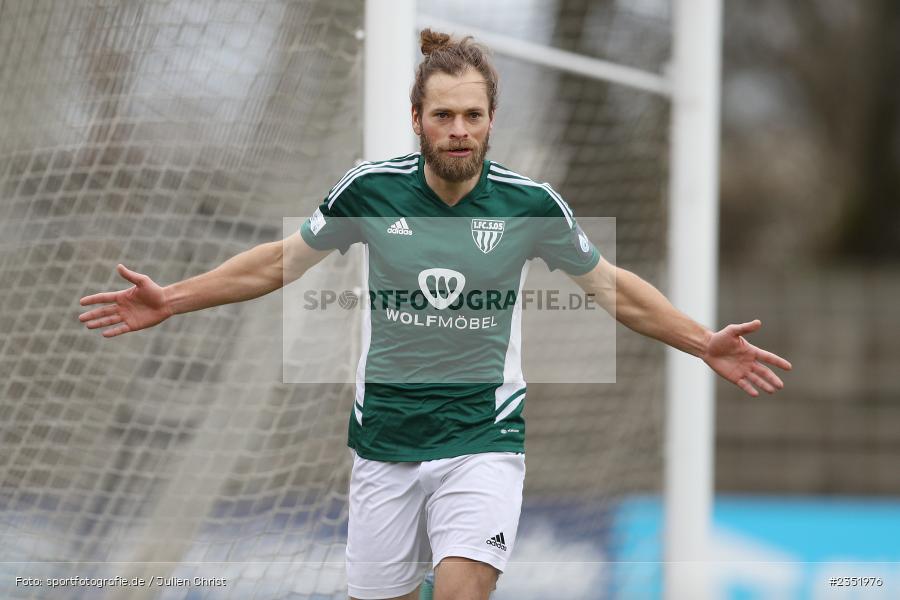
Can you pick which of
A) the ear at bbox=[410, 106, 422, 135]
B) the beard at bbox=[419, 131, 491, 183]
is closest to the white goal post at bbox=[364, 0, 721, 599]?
the ear at bbox=[410, 106, 422, 135]

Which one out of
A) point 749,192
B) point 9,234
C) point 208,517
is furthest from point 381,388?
point 749,192

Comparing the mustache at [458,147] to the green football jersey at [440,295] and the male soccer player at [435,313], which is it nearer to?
the male soccer player at [435,313]

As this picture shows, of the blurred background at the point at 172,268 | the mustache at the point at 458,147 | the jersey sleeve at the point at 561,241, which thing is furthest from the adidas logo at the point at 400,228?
the blurred background at the point at 172,268

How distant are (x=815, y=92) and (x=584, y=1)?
1136 centimetres

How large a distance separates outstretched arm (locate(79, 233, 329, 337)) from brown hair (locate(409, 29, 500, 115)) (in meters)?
0.60

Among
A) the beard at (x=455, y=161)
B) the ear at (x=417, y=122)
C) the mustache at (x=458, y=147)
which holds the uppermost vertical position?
the ear at (x=417, y=122)

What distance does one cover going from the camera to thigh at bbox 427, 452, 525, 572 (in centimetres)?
306

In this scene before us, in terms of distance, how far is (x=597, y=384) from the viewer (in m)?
5.84

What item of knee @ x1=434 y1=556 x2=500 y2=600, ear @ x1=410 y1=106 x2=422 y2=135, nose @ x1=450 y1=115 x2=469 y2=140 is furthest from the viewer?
ear @ x1=410 y1=106 x2=422 y2=135

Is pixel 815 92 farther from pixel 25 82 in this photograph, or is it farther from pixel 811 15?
pixel 25 82

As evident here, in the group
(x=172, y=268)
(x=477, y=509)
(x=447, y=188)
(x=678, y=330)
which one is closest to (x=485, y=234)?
(x=447, y=188)

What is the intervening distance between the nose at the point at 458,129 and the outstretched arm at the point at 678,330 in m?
0.60

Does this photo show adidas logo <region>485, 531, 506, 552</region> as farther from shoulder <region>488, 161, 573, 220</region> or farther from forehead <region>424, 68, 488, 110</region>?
forehead <region>424, 68, 488, 110</region>

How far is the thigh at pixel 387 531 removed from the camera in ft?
10.6
